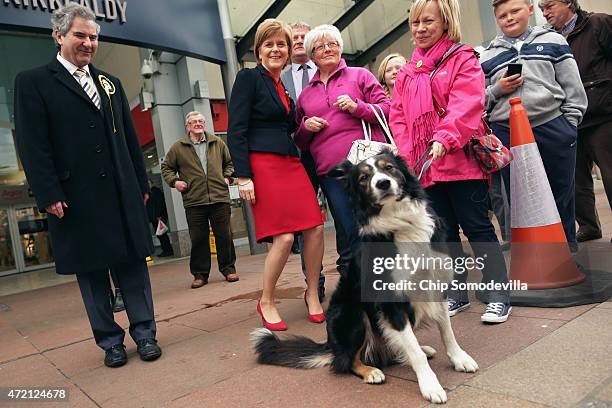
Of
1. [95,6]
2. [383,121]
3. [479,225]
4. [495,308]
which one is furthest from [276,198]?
[95,6]

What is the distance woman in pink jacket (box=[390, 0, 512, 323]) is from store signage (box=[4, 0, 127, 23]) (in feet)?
17.3

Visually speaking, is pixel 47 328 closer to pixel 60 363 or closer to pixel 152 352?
pixel 60 363

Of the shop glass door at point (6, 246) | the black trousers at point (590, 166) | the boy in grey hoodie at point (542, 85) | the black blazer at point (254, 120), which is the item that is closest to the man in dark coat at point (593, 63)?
the black trousers at point (590, 166)

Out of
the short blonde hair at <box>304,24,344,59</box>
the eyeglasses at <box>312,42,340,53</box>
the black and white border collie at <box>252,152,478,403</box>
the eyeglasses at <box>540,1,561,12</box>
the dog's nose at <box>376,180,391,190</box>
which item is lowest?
the black and white border collie at <box>252,152,478,403</box>

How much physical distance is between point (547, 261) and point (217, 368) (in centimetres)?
227

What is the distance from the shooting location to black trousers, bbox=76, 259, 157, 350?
9.43ft

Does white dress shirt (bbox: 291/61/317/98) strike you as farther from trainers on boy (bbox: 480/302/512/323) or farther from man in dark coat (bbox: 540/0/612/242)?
trainers on boy (bbox: 480/302/512/323)

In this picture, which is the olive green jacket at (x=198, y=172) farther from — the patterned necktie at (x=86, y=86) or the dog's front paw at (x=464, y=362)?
the dog's front paw at (x=464, y=362)

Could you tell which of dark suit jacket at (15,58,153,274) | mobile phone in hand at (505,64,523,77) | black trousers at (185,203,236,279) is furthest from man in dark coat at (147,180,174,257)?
mobile phone in hand at (505,64,523,77)

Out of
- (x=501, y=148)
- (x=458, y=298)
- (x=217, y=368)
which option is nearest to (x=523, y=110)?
(x=501, y=148)

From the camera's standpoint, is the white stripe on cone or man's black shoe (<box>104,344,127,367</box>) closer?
man's black shoe (<box>104,344,127,367</box>)

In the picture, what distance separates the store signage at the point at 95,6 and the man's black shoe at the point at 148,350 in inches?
204

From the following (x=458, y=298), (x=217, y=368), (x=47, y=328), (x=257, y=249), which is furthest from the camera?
(x=257, y=249)

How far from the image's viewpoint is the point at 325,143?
3219 millimetres
